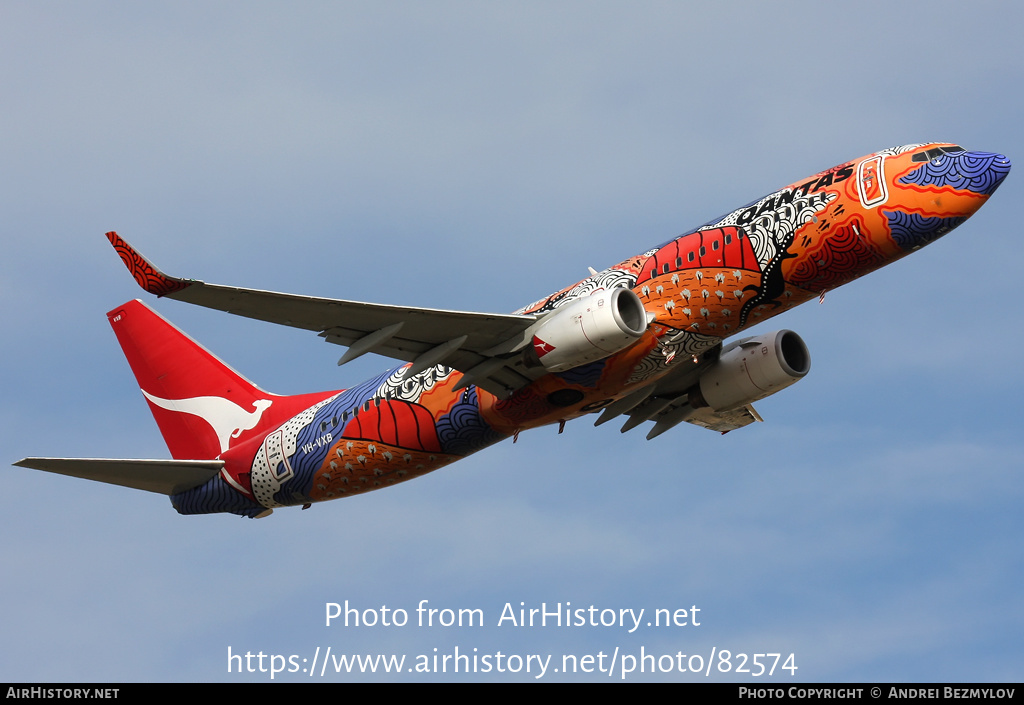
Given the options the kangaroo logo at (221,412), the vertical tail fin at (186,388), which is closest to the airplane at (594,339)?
the kangaroo logo at (221,412)

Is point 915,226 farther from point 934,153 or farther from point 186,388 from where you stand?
point 186,388

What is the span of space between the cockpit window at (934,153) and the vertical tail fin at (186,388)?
78.5ft

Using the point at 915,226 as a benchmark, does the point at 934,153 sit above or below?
above

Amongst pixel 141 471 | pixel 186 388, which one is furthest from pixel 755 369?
pixel 186 388

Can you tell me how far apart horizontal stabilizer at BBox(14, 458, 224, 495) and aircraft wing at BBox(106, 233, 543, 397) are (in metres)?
9.81

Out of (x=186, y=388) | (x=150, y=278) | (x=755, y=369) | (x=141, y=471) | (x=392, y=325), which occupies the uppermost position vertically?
(x=186, y=388)

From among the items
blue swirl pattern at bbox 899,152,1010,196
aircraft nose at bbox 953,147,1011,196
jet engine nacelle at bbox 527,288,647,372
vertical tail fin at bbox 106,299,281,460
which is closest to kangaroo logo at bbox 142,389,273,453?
vertical tail fin at bbox 106,299,281,460

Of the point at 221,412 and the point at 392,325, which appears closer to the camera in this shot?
the point at 392,325

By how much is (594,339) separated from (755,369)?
8.43 meters

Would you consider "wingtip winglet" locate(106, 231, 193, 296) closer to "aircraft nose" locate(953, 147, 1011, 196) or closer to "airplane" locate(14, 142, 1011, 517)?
"airplane" locate(14, 142, 1011, 517)

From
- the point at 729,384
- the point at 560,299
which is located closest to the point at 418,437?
the point at 560,299

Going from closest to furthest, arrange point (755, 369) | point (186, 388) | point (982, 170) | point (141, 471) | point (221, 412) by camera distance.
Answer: point (982, 170) < point (755, 369) < point (141, 471) < point (221, 412) < point (186, 388)

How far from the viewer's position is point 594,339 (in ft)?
108

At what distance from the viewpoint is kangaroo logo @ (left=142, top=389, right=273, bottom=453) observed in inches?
1746
